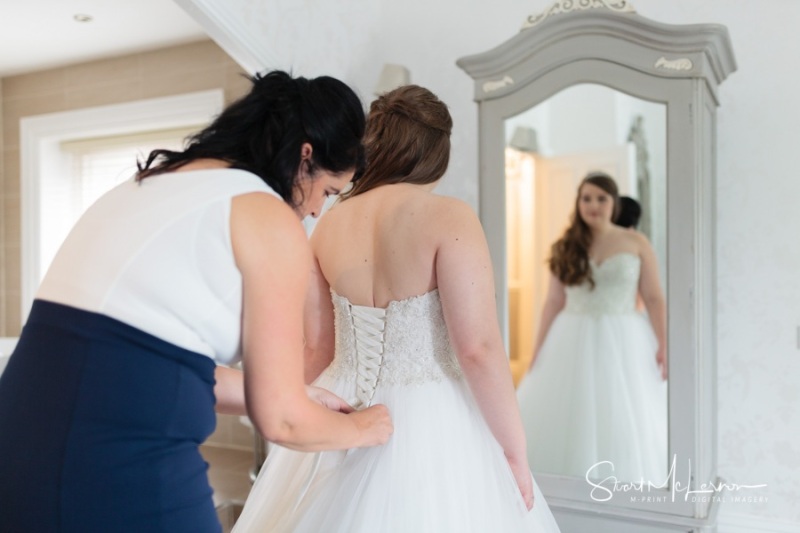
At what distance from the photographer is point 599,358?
1985 mm

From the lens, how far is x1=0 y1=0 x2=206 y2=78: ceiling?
3.07m

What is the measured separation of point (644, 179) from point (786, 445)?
1133mm

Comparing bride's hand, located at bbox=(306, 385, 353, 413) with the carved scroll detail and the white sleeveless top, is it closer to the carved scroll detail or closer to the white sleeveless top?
the white sleeveless top

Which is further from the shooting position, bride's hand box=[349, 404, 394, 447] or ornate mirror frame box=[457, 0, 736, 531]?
ornate mirror frame box=[457, 0, 736, 531]

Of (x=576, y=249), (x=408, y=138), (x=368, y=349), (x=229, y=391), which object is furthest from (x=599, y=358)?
(x=229, y=391)

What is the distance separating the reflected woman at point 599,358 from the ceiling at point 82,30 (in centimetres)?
211

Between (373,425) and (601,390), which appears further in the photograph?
(601,390)

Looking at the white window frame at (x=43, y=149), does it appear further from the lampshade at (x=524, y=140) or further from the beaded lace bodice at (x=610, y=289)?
the beaded lace bodice at (x=610, y=289)

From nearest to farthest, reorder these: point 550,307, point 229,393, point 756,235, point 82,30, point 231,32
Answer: point 229,393 < point 231,32 < point 550,307 < point 756,235 < point 82,30

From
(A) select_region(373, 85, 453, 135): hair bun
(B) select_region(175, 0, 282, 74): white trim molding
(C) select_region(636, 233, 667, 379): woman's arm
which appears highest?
(B) select_region(175, 0, 282, 74): white trim molding

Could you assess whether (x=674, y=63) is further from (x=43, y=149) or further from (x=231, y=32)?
(x=43, y=149)

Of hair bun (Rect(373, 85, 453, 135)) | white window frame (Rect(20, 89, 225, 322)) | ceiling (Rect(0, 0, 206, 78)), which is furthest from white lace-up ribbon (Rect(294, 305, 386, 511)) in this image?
white window frame (Rect(20, 89, 225, 322))

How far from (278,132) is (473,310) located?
1.75 feet

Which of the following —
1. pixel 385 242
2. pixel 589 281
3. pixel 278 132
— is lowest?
pixel 589 281
